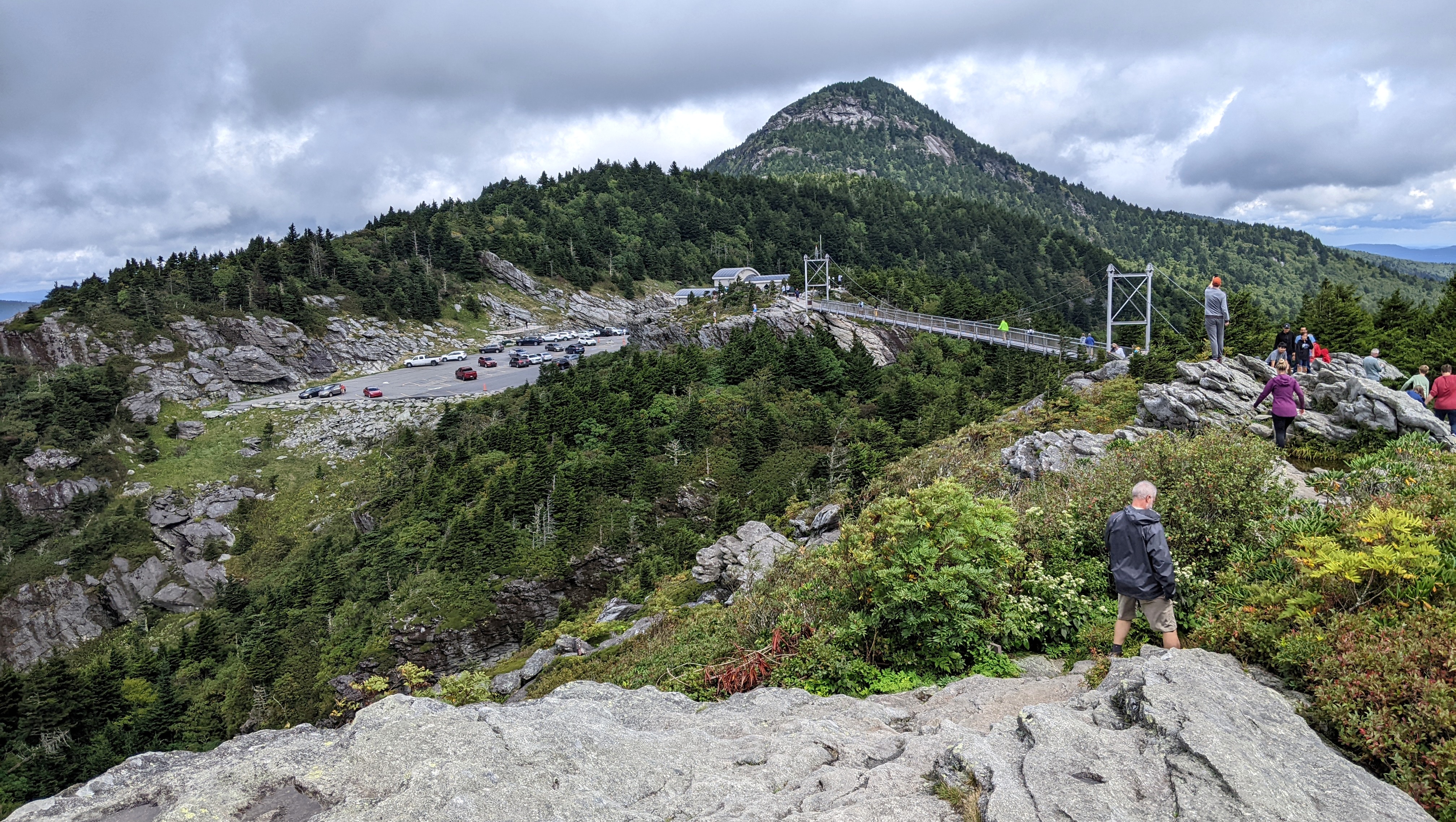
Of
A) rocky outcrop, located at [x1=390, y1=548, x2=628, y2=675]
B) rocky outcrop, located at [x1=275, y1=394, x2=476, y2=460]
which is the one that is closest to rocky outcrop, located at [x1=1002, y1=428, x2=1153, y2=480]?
rocky outcrop, located at [x1=390, y1=548, x2=628, y2=675]

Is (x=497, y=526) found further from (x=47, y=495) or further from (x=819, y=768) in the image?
(x=47, y=495)

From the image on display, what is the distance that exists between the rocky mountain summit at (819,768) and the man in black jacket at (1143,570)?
0.47 meters

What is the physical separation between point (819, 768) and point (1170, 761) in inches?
88.8

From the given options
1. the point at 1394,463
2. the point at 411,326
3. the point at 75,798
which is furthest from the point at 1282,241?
the point at 75,798

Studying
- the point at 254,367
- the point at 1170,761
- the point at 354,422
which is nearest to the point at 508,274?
the point at 254,367

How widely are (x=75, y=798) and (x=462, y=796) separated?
115 inches

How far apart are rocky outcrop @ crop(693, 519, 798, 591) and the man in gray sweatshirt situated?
426 inches

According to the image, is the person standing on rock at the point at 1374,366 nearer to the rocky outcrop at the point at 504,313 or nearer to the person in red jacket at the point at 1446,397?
the person in red jacket at the point at 1446,397

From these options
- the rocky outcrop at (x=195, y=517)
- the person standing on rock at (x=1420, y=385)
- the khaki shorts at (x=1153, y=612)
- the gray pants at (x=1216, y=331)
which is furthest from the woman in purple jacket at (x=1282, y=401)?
the rocky outcrop at (x=195, y=517)

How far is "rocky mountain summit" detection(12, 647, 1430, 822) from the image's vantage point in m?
3.83

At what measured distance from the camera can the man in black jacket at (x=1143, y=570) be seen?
609 centimetres

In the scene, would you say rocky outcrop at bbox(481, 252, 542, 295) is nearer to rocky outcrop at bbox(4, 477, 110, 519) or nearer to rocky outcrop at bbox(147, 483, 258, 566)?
rocky outcrop at bbox(147, 483, 258, 566)

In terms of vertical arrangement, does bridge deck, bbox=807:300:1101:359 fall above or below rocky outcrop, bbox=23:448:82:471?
above

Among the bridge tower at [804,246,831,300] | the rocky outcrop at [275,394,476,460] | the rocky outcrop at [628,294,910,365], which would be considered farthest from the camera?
the rocky outcrop at [275,394,476,460]
